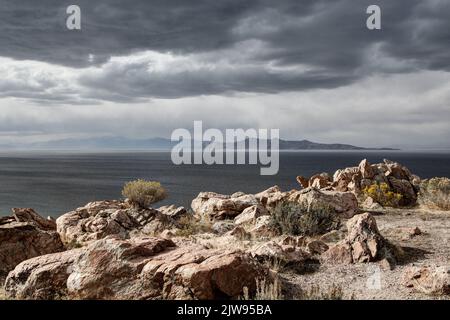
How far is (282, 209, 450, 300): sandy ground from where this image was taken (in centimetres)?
924

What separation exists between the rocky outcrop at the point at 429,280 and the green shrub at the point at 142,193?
12.8 m

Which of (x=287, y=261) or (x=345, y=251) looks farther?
(x=345, y=251)

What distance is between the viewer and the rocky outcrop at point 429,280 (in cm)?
902

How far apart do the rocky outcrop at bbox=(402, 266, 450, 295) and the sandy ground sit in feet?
0.51

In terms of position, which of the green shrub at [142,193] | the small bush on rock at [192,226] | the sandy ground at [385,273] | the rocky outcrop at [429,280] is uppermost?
the green shrub at [142,193]

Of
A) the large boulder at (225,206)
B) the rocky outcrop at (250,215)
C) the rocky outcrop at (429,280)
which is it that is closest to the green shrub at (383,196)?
the large boulder at (225,206)

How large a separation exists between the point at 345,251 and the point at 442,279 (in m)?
2.80

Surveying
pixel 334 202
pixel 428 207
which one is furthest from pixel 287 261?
pixel 428 207

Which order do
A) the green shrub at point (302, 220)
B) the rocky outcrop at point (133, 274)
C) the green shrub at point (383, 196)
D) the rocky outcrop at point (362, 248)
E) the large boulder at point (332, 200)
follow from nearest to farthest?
the rocky outcrop at point (133, 274) < the rocky outcrop at point (362, 248) < the green shrub at point (302, 220) < the large boulder at point (332, 200) < the green shrub at point (383, 196)

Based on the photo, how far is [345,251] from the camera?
11602 mm

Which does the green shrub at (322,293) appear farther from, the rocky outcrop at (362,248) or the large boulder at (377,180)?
the large boulder at (377,180)

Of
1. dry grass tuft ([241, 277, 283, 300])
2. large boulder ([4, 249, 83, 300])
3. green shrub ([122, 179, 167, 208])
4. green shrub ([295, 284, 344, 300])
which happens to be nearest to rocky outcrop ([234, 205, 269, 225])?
green shrub ([122, 179, 167, 208])

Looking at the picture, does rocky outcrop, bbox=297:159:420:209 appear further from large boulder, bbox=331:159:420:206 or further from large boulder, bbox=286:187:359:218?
large boulder, bbox=286:187:359:218
